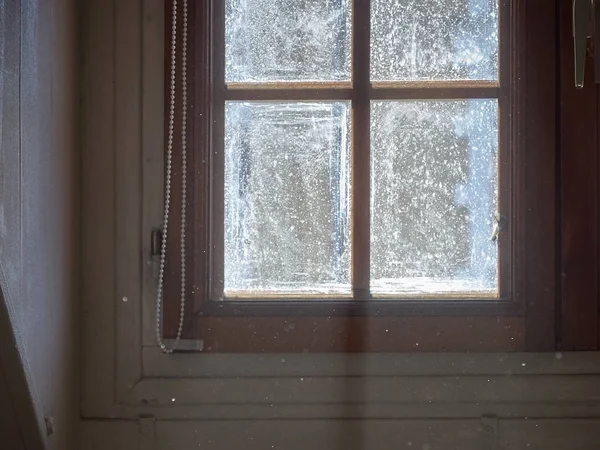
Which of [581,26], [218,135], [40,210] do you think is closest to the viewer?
[40,210]

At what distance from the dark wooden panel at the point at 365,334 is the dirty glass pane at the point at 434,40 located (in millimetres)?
425

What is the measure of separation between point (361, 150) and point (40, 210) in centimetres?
54

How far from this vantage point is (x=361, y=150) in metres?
1.31

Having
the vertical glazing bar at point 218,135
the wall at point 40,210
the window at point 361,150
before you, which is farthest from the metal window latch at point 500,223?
the wall at point 40,210

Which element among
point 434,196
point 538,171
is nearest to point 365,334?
point 434,196

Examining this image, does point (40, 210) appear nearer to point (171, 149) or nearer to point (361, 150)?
point (171, 149)

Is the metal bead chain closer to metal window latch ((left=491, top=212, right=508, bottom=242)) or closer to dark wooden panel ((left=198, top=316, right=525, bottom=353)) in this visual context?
dark wooden panel ((left=198, top=316, right=525, bottom=353))

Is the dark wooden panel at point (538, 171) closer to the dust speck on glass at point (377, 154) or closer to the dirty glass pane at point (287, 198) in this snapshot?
the dust speck on glass at point (377, 154)

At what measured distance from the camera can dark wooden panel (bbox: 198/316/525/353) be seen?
1290 millimetres

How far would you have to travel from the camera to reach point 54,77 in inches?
46.1

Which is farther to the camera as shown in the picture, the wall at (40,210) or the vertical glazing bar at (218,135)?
the vertical glazing bar at (218,135)

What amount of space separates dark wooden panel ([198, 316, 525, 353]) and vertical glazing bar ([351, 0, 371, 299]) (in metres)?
0.07

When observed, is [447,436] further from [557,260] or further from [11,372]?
[11,372]

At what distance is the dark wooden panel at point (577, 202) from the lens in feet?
4.20
